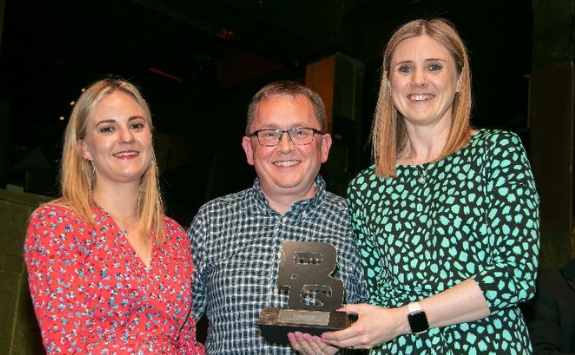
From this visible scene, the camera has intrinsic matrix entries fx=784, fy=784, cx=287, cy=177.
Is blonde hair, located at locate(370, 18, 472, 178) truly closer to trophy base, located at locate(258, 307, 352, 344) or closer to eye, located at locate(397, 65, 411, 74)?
eye, located at locate(397, 65, 411, 74)

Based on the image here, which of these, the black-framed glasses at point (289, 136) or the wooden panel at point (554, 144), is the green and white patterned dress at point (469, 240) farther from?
the wooden panel at point (554, 144)

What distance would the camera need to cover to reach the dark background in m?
6.36

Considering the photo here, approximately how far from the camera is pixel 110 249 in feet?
8.06

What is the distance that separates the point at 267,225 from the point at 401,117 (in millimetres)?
643

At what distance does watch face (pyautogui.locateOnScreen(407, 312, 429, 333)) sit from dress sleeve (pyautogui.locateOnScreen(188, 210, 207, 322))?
97 cm

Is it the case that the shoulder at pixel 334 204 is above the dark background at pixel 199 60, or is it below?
below

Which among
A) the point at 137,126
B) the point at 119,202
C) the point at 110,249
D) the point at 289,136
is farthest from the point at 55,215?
the point at 289,136

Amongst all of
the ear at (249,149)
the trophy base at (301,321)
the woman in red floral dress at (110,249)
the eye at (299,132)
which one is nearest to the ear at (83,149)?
the woman in red floral dress at (110,249)

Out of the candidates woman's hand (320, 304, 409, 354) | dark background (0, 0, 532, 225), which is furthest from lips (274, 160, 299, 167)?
dark background (0, 0, 532, 225)

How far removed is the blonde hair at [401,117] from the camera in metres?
2.46

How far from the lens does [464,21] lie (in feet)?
22.4

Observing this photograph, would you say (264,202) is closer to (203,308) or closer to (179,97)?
(203,308)

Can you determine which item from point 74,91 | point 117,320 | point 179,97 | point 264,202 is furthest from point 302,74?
point 117,320

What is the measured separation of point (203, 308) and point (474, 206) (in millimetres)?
1187
